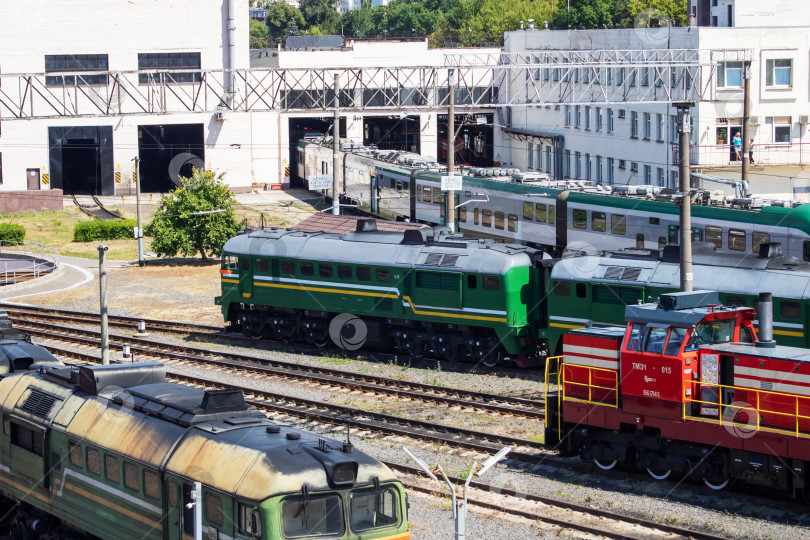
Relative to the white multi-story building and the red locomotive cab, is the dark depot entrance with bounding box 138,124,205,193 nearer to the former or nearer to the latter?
the white multi-story building

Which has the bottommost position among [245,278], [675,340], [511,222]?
[245,278]

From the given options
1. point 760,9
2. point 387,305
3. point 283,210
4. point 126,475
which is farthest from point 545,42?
point 126,475

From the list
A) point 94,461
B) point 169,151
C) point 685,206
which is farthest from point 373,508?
point 169,151

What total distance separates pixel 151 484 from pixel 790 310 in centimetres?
1528

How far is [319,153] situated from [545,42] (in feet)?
60.9

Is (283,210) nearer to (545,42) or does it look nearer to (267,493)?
(545,42)

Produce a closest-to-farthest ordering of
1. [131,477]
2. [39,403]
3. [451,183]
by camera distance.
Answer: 1. [131,477]
2. [39,403]
3. [451,183]

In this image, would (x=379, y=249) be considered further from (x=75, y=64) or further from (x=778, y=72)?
(x=75, y=64)

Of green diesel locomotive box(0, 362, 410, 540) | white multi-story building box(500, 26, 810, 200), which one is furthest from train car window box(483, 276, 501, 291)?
white multi-story building box(500, 26, 810, 200)

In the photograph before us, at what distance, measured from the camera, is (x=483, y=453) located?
21.7 metres

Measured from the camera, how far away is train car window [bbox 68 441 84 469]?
49.4 ft

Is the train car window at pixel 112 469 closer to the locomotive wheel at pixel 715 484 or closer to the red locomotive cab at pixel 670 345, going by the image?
the red locomotive cab at pixel 670 345

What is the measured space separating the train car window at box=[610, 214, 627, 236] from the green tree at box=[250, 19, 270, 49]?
421 feet

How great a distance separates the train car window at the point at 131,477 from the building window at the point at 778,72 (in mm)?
44925
